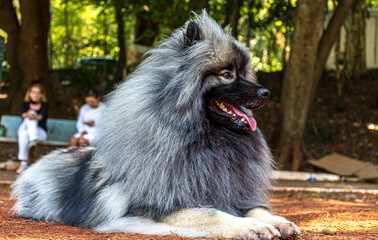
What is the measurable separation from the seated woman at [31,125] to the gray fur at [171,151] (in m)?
4.94

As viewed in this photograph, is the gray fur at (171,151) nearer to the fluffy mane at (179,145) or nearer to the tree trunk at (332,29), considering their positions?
the fluffy mane at (179,145)

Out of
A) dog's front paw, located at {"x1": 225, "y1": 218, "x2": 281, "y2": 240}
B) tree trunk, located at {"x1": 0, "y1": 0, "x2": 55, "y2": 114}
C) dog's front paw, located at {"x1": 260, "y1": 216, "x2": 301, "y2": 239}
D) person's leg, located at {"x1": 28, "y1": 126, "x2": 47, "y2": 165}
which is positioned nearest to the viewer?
dog's front paw, located at {"x1": 225, "y1": 218, "x2": 281, "y2": 240}

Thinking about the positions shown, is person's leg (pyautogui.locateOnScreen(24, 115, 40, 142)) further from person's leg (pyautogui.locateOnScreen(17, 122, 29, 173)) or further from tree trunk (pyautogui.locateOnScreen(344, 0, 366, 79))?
tree trunk (pyautogui.locateOnScreen(344, 0, 366, 79))

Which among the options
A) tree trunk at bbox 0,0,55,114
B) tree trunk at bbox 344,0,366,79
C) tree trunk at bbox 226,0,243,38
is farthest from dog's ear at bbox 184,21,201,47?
tree trunk at bbox 344,0,366,79

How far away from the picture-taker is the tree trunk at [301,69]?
8.87 m

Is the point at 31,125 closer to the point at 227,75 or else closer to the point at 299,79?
the point at 299,79

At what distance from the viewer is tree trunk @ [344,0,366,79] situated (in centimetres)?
1477

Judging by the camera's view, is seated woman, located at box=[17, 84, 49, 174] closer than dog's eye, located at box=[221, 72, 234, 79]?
No

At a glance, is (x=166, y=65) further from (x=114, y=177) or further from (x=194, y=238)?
(x=194, y=238)

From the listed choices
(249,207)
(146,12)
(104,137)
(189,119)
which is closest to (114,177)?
(104,137)

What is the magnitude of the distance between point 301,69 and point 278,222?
6.33 meters

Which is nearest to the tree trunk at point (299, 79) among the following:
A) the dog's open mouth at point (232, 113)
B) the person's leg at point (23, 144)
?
the person's leg at point (23, 144)

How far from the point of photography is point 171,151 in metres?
3.50

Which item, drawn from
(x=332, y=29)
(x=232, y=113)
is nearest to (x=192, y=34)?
(x=232, y=113)
